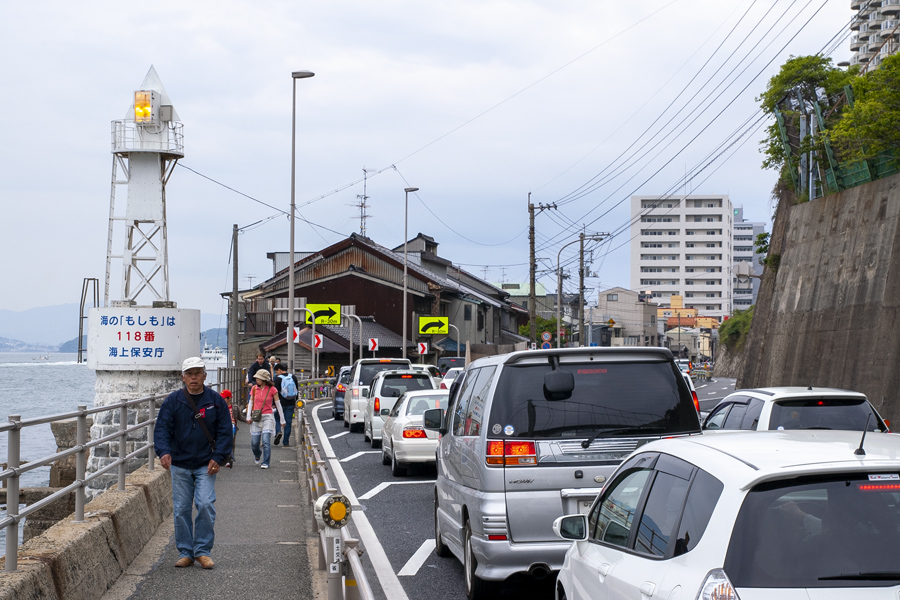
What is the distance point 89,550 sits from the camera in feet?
23.2

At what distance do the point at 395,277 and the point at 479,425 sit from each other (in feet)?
193

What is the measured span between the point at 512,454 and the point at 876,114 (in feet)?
76.4

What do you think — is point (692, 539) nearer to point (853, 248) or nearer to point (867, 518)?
point (867, 518)

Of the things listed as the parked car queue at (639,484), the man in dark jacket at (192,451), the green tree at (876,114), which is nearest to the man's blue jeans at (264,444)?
the parked car queue at (639,484)

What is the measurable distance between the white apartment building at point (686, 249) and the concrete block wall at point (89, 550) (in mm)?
136125

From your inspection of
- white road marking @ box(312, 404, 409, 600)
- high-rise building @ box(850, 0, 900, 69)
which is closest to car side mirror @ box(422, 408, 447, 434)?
white road marking @ box(312, 404, 409, 600)

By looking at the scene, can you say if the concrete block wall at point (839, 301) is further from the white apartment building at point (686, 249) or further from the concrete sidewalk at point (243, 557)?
the white apartment building at point (686, 249)

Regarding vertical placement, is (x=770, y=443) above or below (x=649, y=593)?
above

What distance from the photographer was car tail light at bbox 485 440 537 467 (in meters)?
6.74

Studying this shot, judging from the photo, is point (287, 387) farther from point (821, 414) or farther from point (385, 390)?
point (821, 414)

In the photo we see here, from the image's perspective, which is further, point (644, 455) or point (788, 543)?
point (644, 455)

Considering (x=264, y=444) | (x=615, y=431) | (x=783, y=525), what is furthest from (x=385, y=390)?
(x=783, y=525)

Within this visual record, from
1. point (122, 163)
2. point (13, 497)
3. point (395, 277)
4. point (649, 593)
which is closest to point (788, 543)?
point (649, 593)

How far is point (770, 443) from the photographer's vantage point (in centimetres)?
370
